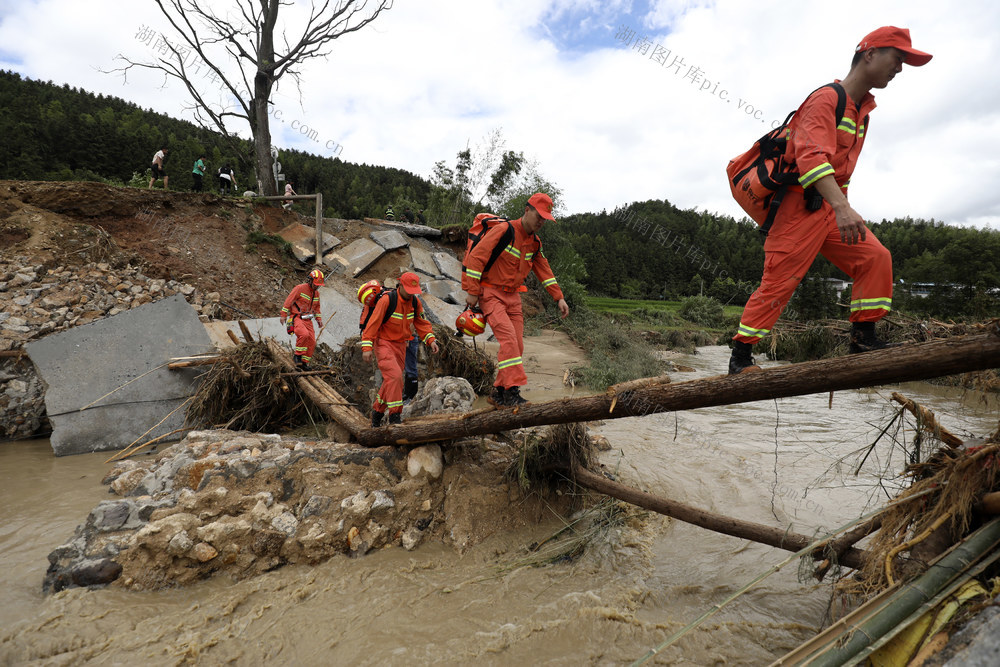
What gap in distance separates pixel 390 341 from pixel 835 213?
164 inches

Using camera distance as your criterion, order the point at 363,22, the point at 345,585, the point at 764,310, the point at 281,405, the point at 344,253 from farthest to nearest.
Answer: the point at 363,22, the point at 344,253, the point at 281,405, the point at 345,585, the point at 764,310

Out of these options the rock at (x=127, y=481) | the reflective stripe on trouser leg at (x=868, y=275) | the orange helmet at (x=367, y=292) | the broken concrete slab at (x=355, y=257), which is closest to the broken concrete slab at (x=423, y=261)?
the broken concrete slab at (x=355, y=257)

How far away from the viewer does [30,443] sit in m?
6.29

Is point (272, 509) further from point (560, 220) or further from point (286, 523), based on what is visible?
point (560, 220)

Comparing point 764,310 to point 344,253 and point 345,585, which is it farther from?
point 344,253

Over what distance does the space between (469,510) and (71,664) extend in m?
2.51

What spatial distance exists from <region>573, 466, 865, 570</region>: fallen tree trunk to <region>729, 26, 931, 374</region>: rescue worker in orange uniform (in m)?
1.17

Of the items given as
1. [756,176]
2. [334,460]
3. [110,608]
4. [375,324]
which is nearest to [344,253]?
[375,324]

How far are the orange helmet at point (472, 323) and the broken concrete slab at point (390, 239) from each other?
1140cm

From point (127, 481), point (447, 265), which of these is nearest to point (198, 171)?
point (447, 265)

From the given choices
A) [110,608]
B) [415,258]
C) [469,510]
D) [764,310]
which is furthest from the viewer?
[415,258]

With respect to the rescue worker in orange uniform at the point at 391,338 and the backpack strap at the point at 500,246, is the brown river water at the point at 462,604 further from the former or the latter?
the backpack strap at the point at 500,246

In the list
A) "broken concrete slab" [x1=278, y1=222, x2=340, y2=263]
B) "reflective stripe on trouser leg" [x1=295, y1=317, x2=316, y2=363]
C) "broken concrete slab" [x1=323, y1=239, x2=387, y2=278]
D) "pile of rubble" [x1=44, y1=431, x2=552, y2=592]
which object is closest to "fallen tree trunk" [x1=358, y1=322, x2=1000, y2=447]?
"pile of rubble" [x1=44, y1=431, x2=552, y2=592]

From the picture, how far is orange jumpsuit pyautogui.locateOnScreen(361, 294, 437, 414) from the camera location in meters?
4.79
